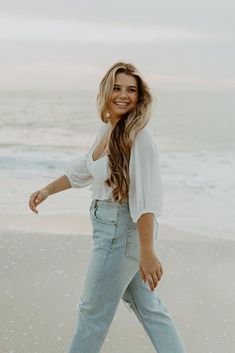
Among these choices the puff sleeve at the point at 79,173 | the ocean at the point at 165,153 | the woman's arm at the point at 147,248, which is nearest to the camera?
the woman's arm at the point at 147,248

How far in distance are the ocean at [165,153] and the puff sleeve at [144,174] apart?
182 mm

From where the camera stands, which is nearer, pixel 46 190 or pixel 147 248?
pixel 147 248

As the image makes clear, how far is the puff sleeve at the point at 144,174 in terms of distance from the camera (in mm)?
2395

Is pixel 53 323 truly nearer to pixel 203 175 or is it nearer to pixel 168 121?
pixel 203 175

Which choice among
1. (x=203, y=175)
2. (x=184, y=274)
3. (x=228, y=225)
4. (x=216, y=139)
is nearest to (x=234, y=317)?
(x=184, y=274)

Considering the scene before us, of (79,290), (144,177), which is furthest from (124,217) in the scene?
(79,290)

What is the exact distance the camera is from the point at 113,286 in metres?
2.53

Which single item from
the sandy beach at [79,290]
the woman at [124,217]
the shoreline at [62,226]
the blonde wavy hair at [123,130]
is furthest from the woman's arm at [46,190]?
the shoreline at [62,226]

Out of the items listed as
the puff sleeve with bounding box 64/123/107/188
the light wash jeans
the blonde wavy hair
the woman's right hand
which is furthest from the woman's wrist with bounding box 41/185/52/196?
the blonde wavy hair

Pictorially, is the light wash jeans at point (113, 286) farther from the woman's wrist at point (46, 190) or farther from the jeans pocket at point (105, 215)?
the woman's wrist at point (46, 190)

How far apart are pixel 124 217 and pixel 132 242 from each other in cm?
10

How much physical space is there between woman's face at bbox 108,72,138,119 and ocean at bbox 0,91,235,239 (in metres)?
0.09

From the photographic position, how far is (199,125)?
27500 mm

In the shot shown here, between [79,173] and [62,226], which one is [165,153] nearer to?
[62,226]
